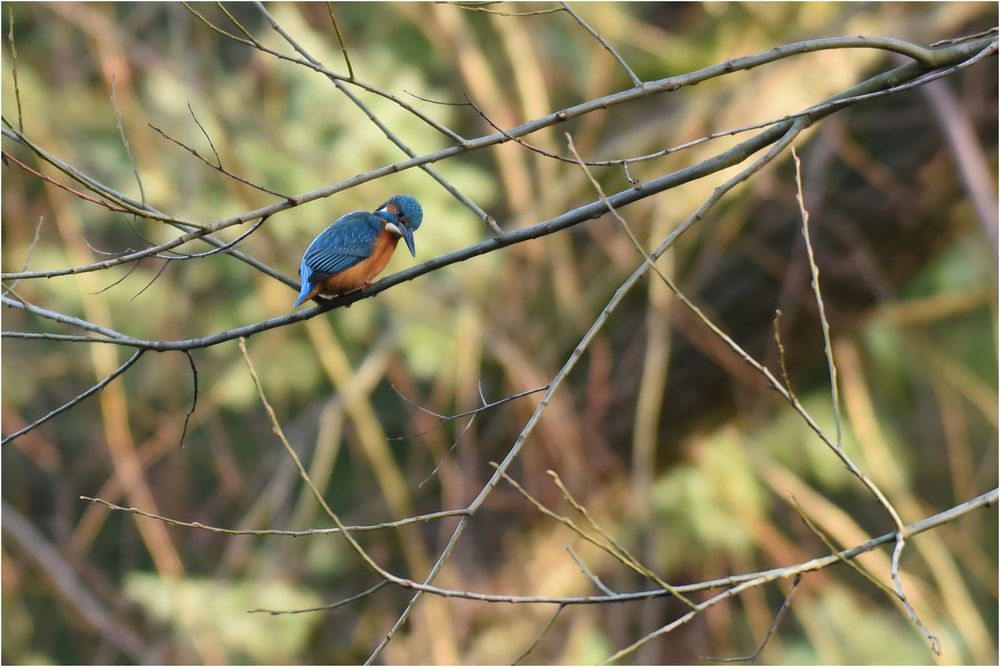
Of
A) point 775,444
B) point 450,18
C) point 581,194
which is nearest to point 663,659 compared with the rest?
point 775,444

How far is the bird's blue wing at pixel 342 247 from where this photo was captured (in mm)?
2789

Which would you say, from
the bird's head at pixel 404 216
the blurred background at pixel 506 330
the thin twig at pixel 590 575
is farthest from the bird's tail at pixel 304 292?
the blurred background at pixel 506 330

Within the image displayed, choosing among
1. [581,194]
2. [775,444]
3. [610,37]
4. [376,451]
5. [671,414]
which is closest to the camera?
[671,414]

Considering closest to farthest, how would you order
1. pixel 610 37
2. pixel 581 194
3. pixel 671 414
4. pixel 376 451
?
pixel 671 414
pixel 376 451
pixel 581 194
pixel 610 37

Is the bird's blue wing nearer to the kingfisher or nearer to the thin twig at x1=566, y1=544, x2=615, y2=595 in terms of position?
the kingfisher

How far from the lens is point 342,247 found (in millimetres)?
2854

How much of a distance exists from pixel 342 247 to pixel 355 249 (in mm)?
41

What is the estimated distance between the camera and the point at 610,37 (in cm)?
620

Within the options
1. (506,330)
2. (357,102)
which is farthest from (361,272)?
(506,330)

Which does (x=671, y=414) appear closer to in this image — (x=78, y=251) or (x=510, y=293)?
(x=510, y=293)

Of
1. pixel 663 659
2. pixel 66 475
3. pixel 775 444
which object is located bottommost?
pixel 663 659

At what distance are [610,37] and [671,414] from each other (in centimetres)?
245

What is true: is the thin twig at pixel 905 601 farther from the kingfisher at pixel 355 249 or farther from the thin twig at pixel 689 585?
the kingfisher at pixel 355 249

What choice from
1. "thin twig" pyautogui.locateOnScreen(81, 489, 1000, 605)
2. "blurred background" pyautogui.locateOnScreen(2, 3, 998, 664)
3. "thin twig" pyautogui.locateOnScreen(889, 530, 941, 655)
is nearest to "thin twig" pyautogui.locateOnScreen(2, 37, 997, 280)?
"thin twig" pyautogui.locateOnScreen(81, 489, 1000, 605)
